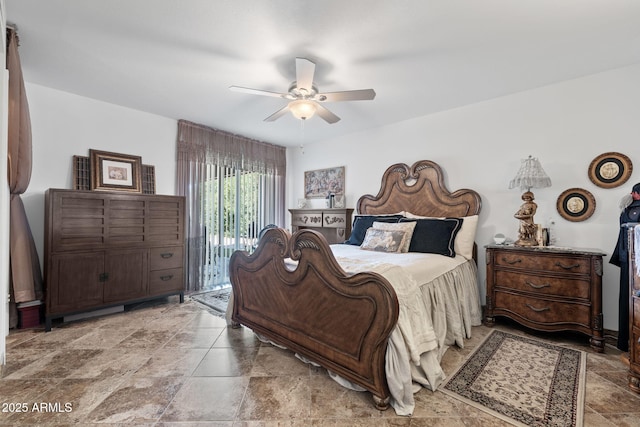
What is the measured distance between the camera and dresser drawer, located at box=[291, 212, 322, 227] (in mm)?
4621

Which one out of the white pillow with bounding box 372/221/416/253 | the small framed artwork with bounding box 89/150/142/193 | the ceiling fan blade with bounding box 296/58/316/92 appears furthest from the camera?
the small framed artwork with bounding box 89/150/142/193

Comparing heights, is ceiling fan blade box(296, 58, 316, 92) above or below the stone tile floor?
above

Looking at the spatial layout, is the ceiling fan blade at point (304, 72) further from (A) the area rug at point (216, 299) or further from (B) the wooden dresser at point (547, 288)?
(A) the area rug at point (216, 299)

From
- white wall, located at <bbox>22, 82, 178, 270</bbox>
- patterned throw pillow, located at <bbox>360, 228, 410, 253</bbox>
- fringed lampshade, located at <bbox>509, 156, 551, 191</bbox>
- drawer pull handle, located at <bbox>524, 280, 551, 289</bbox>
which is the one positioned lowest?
drawer pull handle, located at <bbox>524, 280, 551, 289</bbox>

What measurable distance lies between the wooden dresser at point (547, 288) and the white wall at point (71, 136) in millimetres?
4275

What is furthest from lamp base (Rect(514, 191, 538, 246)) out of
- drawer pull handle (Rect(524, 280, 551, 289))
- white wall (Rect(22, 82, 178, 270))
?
white wall (Rect(22, 82, 178, 270))

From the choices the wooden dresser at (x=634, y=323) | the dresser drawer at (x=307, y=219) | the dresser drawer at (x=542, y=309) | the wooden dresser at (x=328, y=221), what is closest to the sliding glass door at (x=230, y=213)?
the dresser drawer at (x=307, y=219)

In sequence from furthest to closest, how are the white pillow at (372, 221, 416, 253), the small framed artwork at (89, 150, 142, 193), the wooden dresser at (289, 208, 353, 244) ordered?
the wooden dresser at (289, 208, 353, 244)
the small framed artwork at (89, 150, 142, 193)
the white pillow at (372, 221, 416, 253)

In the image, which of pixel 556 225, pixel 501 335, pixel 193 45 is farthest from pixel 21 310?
pixel 556 225

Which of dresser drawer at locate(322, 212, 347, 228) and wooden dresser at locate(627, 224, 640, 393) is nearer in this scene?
wooden dresser at locate(627, 224, 640, 393)

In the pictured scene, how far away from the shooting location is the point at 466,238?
3.09 metres

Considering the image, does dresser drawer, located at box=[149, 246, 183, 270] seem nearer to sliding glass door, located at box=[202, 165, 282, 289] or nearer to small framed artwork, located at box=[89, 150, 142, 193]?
sliding glass door, located at box=[202, 165, 282, 289]

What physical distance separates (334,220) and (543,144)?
273 cm

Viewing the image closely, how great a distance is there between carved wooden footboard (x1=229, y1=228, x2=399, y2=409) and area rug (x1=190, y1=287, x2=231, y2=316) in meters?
0.89
